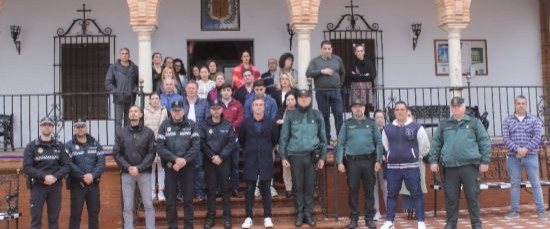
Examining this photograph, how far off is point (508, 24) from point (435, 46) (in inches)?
72.2

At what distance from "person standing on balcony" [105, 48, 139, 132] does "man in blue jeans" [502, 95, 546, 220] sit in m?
6.03

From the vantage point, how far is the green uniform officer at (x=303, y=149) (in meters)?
8.98

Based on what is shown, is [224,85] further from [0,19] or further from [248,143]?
[0,19]

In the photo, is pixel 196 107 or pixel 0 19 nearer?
pixel 196 107

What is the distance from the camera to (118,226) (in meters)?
10.3

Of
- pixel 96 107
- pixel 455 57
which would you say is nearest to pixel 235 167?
pixel 455 57

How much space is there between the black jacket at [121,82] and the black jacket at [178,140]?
2101 mm

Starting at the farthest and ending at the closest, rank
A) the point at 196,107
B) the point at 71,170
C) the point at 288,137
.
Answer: the point at 196,107, the point at 288,137, the point at 71,170

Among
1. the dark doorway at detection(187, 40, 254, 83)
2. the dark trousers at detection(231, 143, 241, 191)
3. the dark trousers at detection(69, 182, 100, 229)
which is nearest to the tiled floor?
the dark trousers at detection(231, 143, 241, 191)

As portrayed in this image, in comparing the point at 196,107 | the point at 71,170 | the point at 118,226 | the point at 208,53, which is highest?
the point at 208,53

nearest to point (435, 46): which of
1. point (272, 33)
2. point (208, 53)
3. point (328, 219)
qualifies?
point (272, 33)

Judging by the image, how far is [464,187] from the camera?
8719 mm

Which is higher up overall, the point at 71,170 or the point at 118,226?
the point at 71,170

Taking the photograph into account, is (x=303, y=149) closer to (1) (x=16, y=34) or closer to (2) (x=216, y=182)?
(2) (x=216, y=182)
